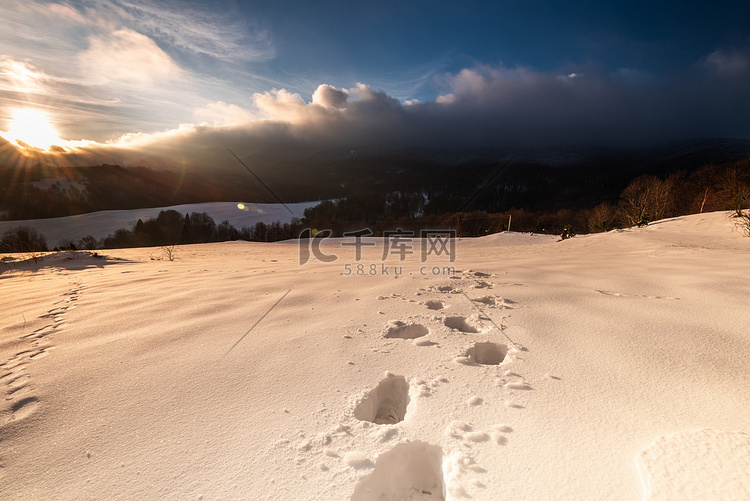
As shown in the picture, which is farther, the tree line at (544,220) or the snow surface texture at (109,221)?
the snow surface texture at (109,221)

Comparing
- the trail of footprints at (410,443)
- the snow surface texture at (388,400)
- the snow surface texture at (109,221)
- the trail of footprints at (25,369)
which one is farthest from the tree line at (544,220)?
the snow surface texture at (109,221)

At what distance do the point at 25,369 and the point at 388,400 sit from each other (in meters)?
2.24

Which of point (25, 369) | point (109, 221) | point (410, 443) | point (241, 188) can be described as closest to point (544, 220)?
point (410, 443)

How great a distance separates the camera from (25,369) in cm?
176

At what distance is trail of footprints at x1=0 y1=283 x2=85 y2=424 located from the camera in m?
1.41

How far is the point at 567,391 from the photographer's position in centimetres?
140

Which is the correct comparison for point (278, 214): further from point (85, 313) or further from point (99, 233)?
point (85, 313)

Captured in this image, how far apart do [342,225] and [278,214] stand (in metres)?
43.9

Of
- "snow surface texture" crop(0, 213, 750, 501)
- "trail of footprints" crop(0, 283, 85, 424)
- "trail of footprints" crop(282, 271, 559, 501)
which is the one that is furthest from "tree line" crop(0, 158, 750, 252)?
"trail of footprints" crop(282, 271, 559, 501)

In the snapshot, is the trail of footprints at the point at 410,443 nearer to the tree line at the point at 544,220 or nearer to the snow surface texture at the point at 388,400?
the snow surface texture at the point at 388,400

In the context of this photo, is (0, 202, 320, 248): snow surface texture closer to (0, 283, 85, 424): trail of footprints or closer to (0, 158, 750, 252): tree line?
(0, 158, 750, 252): tree line

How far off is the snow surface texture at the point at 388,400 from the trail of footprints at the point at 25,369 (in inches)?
0.5

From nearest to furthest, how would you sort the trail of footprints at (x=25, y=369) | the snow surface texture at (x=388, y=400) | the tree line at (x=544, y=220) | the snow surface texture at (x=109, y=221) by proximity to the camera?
the snow surface texture at (x=388, y=400)
the trail of footprints at (x=25, y=369)
the tree line at (x=544, y=220)
the snow surface texture at (x=109, y=221)

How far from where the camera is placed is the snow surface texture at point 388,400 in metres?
0.99
